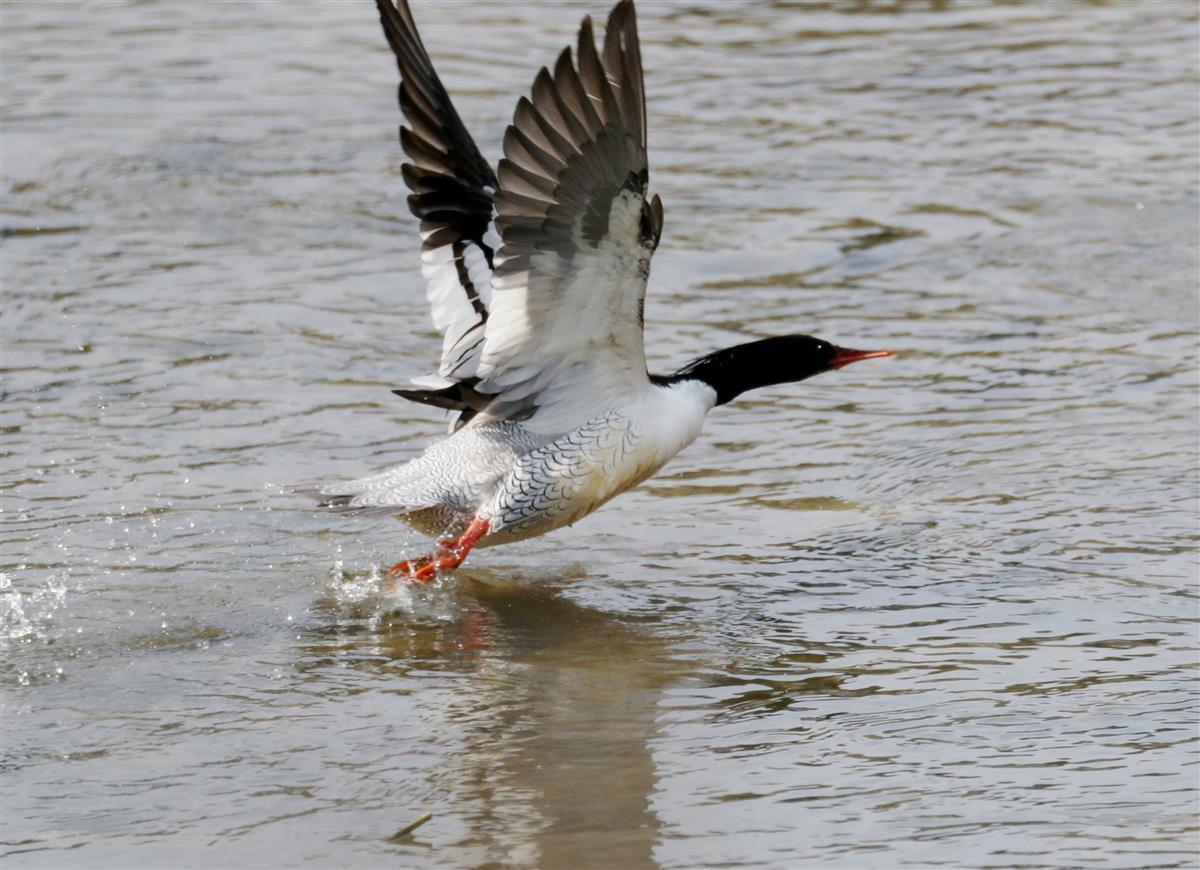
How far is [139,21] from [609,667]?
9.67 meters

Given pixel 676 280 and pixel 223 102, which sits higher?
pixel 223 102

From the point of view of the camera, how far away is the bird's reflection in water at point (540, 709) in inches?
158

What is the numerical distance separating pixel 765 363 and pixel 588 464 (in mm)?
840

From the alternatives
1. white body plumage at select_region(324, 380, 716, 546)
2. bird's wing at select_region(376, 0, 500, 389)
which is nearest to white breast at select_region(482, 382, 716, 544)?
white body plumage at select_region(324, 380, 716, 546)

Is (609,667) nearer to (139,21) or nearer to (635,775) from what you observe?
(635,775)

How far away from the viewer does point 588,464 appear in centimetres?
588

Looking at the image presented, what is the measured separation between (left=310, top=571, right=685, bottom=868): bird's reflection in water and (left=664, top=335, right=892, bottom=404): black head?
0.87 meters

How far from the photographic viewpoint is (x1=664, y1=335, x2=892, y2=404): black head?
6.20m

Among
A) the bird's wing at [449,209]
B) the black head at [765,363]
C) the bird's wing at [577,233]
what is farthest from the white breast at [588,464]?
the bird's wing at [449,209]

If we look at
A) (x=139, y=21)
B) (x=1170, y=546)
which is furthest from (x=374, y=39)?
(x=1170, y=546)

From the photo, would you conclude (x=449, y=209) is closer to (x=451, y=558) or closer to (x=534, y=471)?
(x=534, y=471)

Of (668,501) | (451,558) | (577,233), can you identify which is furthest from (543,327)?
(668,501)

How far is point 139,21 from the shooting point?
13398mm

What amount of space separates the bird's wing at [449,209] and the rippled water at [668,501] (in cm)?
78
